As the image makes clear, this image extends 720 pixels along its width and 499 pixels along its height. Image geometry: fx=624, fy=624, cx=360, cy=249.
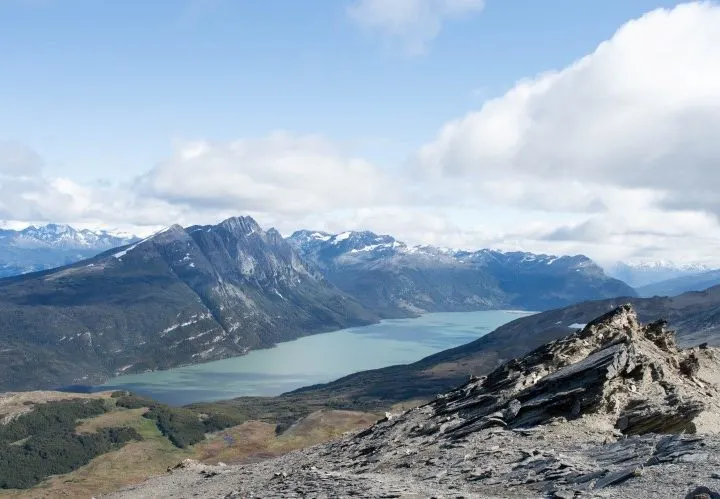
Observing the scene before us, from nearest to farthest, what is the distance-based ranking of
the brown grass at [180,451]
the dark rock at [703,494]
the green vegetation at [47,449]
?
1. the dark rock at [703,494]
2. the brown grass at [180,451]
3. the green vegetation at [47,449]

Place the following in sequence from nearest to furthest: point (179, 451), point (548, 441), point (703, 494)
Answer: point (703, 494) < point (548, 441) < point (179, 451)

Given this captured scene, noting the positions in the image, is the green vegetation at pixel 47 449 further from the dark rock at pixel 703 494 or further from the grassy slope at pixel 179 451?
the dark rock at pixel 703 494

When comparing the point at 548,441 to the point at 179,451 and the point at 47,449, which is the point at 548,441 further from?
the point at 47,449

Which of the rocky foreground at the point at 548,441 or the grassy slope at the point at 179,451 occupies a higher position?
the rocky foreground at the point at 548,441

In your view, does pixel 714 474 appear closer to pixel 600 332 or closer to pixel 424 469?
pixel 424 469

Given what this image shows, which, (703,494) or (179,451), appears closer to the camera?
(703,494)

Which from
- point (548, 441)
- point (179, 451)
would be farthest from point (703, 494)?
point (179, 451)

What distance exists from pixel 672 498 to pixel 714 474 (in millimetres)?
2328

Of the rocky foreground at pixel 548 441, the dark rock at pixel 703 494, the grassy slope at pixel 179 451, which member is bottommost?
the grassy slope at pixel 179 451

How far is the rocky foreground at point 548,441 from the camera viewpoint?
80.5 ft

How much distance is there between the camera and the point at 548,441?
3309 cm

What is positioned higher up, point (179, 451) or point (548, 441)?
point (548, 441)

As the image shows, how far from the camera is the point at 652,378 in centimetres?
4112

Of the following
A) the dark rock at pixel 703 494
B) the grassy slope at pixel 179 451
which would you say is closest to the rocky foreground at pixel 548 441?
the dark rock at pixel 703 494
